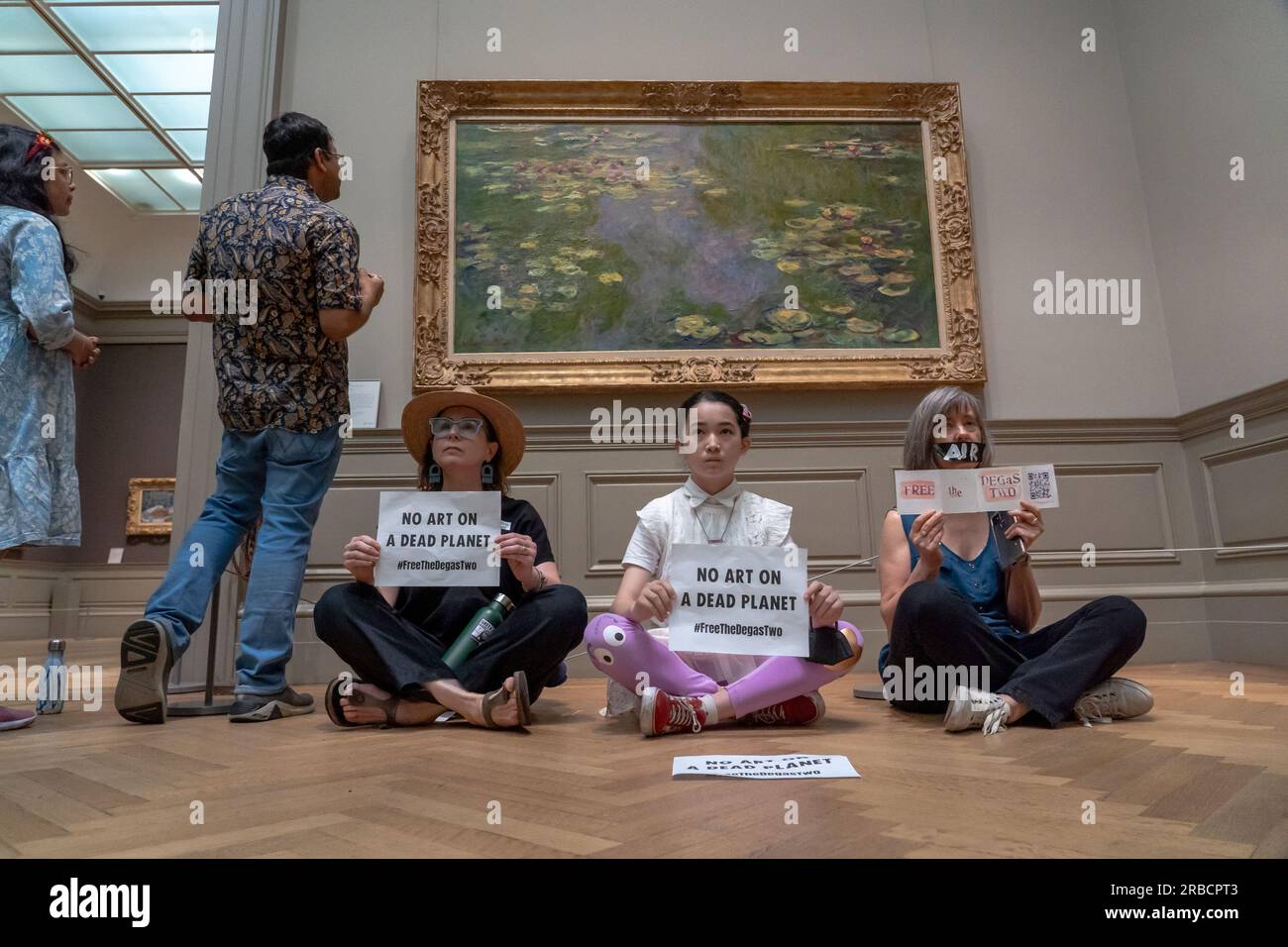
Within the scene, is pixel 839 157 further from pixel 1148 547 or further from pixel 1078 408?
pixel 1148 547

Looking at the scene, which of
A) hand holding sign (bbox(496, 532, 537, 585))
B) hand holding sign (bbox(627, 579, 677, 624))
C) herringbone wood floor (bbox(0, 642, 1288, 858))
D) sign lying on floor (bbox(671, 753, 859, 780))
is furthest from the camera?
hand holding sign (bbox(496, 532, 537, 585))

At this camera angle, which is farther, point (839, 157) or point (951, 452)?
point (839, 157)

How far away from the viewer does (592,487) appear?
3396mm

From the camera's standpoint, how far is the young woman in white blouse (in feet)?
5.72

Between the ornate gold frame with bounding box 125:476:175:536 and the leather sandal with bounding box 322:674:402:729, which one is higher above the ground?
the ornate gold frame with bounding box 125:476:175:536

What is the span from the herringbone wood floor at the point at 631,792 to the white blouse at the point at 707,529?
19 centimetres

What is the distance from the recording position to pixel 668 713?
1.73 meters

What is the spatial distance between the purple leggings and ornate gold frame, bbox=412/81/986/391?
182 cm

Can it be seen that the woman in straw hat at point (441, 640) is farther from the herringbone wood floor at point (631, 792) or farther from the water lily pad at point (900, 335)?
the water lily pad at point (900, 335)

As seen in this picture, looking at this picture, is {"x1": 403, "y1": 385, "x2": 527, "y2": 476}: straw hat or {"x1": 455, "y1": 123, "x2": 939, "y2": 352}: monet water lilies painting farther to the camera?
{"x1": 455, "y1": 123, "x2": 939, "y2": 352}: monet water lilies painting

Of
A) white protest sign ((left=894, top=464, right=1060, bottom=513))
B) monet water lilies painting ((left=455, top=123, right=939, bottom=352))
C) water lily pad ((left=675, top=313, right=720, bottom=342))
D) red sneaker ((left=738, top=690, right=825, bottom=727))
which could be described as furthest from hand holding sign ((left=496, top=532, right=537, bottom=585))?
water lily pad ((left=675, top=313, right=720, bottom=342))

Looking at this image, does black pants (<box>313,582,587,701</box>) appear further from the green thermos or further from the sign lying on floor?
the sign lying on floor
